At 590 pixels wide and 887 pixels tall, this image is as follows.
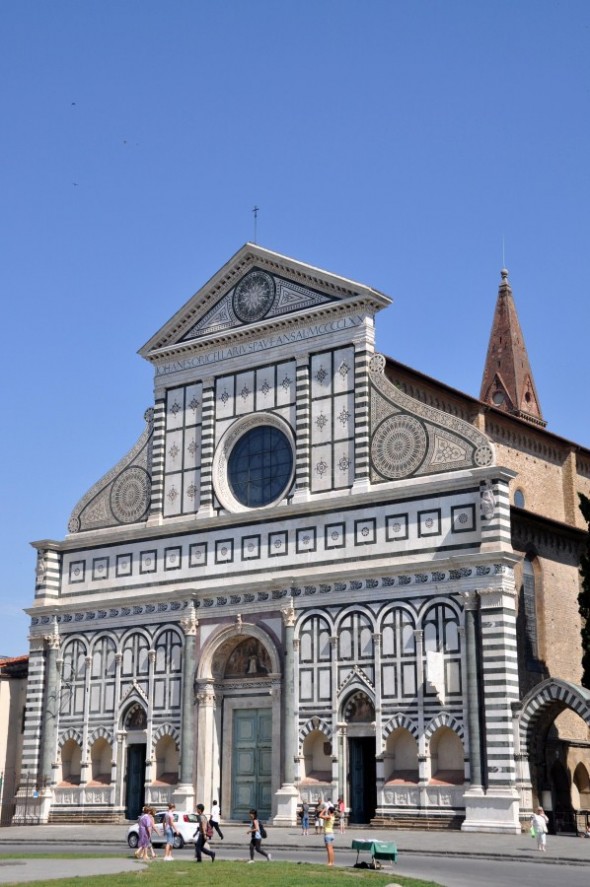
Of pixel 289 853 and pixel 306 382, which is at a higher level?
pixel 306 382

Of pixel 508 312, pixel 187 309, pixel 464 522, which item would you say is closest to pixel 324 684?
pixel 464 522

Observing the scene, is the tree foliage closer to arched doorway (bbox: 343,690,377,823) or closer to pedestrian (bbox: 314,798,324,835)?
arched doorway (bbox: 343,690,377,823)

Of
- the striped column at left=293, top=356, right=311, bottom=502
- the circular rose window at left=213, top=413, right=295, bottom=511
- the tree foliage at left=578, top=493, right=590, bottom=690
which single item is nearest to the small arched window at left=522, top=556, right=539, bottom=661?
the tree foliage at left=578, top=493, right=590, bottom=690

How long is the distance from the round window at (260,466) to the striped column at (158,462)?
2577 millimetres

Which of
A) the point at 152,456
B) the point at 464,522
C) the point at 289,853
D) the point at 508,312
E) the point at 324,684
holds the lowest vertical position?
the point at 289,853

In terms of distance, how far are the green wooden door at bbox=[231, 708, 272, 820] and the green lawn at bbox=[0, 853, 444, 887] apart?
1258 cm

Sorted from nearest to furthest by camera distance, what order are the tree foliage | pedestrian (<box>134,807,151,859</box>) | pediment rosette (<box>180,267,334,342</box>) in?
1. pedestrian (<box>134,807,151,859</box>)
2. the tree foliage
3. pediment rosette (<box>180,267,334,342</box>)

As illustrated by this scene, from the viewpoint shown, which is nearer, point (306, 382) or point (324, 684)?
point (324, 684)

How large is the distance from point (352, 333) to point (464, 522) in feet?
23.2

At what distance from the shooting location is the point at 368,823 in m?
32.3

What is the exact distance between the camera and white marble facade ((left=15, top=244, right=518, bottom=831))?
103 feet

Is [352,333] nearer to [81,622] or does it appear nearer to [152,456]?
[152,456]

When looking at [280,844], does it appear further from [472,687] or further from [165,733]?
[165,733]

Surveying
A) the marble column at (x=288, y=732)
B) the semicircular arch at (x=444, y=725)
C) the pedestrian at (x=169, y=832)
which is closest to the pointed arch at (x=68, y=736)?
the marble column at (x=288, y=732)
